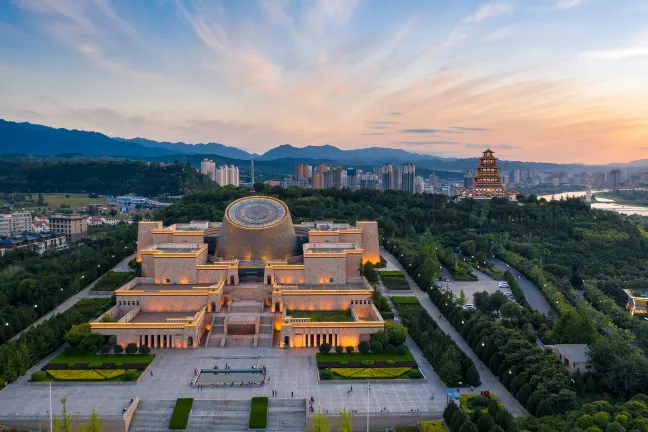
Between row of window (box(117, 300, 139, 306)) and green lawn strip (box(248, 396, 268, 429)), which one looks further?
row of window (box(117, 300, 139, 306))

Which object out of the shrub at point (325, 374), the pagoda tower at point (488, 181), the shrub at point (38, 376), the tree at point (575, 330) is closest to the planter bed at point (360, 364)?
the shrub at point (325, 374)

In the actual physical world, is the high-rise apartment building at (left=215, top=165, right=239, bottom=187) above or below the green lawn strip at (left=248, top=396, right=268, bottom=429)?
above

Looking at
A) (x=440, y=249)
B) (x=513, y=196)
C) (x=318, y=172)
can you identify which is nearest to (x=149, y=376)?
(x=440, y=249)

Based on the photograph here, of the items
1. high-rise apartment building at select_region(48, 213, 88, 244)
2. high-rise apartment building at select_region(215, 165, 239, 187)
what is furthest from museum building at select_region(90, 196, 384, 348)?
→ high-rise apartment building at select_region(215, 165, 239, 187)

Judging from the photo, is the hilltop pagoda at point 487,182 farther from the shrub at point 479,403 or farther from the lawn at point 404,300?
the shrub at point 479,403

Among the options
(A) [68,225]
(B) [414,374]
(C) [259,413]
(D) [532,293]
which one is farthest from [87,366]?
(A) [68,225]

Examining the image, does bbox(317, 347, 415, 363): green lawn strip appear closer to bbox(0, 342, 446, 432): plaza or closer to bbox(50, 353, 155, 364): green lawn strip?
bbox(0, 342, 446, 432): plaza

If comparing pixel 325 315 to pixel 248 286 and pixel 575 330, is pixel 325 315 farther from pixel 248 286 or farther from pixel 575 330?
pixel 575 330

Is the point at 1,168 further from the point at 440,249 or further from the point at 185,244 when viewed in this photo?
the point at 440,249
